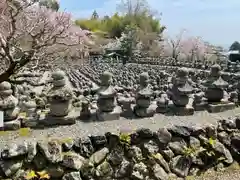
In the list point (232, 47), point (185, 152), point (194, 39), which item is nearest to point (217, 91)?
point (185, 152)

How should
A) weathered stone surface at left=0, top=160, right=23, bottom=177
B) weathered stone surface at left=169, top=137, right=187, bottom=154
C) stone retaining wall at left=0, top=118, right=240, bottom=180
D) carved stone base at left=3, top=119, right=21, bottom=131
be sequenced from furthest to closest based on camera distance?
weathered stone surface at left=169, top=137, right=187, bottom=154 < carved stone base at left=3, top=119, right=21, bottom=131 < stone retaining wall at left=0, top=118, right=240, bottom=180 < weathered stone surface at left=0, top=160, right=23, bottom=177

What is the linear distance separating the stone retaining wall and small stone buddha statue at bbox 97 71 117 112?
0.70 metres

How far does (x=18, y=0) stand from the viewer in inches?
250

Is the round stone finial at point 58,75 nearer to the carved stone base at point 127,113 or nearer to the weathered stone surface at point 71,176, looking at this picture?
the carved stone base at point 127,113

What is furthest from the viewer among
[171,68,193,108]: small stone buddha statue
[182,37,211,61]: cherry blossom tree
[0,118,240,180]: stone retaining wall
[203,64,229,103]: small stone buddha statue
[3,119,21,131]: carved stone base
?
[182,37,211,61]: cherry blossom tree

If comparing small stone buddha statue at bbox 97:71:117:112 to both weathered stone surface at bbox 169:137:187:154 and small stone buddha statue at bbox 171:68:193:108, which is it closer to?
weathered stone surface at bbox 169:137:187:154

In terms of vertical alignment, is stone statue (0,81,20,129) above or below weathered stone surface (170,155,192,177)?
above

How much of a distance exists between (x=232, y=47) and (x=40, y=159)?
19.9 m

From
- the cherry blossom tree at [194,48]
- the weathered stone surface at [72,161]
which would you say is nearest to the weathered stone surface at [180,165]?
the weathered stone surface at [72,161]

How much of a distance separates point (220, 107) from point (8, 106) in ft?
12.4

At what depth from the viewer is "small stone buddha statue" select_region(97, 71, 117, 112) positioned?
448 cm

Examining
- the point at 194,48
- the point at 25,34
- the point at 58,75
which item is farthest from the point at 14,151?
the point at 194,48

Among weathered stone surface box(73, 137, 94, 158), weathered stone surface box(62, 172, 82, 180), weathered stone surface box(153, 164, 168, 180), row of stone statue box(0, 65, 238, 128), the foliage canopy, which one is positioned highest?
the foliage canopy

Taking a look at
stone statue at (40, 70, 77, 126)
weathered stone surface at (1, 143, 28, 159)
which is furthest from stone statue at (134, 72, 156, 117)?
weathered stone surface at (1, 143, 28, 159)
